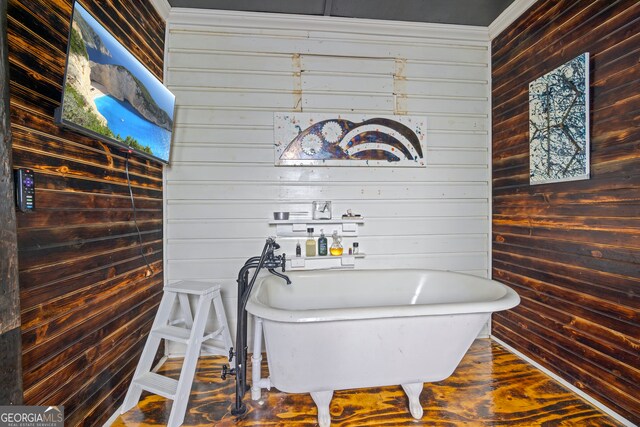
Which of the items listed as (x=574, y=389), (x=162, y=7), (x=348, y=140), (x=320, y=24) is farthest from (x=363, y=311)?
(x=162, y=7)

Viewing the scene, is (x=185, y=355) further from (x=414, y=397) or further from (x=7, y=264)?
(x=414, y=397)

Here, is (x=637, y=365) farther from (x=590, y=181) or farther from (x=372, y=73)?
(x=372, y=73)

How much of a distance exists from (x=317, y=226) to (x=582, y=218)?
168 centimetres

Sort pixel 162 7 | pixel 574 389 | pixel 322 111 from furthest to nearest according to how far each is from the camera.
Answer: pixel 322 111, pixel 162 7, pixel 574 389

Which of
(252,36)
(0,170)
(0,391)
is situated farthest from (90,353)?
(252,36)

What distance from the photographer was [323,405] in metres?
1.49

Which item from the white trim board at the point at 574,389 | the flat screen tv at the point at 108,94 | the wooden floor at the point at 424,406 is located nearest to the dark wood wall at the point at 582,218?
the white trim board at the point at 574,389

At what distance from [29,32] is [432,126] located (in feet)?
Answer: 7.96

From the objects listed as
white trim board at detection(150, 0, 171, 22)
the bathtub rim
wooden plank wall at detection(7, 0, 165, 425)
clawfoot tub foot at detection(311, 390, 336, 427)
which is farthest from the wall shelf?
white trim board at detection(150, 0, 171, 22)

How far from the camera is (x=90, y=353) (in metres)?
1.36

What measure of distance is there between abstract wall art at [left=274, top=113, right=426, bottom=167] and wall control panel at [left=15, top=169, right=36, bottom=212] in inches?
57.0

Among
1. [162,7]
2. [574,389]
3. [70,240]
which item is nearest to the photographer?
[70,240]

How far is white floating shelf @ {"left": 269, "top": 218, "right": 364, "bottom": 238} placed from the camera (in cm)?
220

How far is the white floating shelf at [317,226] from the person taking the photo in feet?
7.22
